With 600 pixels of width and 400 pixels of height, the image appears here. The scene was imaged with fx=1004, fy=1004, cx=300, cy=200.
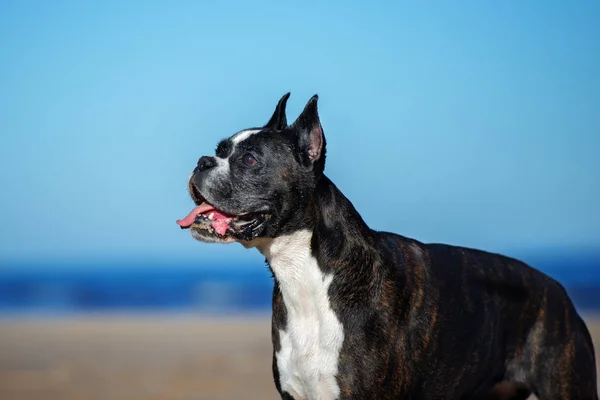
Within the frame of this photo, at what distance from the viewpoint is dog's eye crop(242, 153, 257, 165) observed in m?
6.11

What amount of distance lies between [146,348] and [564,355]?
10.8m

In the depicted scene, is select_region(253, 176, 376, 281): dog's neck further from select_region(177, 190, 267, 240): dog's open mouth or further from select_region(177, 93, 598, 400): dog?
select_region(177, 190, 267, 240): dog's open mouth

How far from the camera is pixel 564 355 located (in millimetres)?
6613

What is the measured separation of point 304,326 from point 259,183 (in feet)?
2.96

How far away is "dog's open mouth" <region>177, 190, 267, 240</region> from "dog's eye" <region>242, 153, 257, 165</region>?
318mm

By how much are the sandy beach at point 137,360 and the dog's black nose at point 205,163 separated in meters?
5.62

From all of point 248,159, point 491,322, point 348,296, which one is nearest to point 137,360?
point 491,322

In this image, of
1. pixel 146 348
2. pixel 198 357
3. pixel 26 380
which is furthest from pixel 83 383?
pixel 146 348

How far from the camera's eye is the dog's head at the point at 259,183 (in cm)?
605

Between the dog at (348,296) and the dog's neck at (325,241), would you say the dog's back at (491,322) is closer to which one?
the dog at (348,296)

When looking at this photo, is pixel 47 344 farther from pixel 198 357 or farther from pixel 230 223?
pixel 230 223

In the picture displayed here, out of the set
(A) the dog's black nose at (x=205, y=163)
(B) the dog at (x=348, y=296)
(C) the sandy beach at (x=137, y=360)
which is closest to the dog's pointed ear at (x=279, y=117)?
(B) the dog at (x=348, y=296)

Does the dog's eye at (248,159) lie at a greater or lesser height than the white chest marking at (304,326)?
greater

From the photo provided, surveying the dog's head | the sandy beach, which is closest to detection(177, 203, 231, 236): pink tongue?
the dog's head
